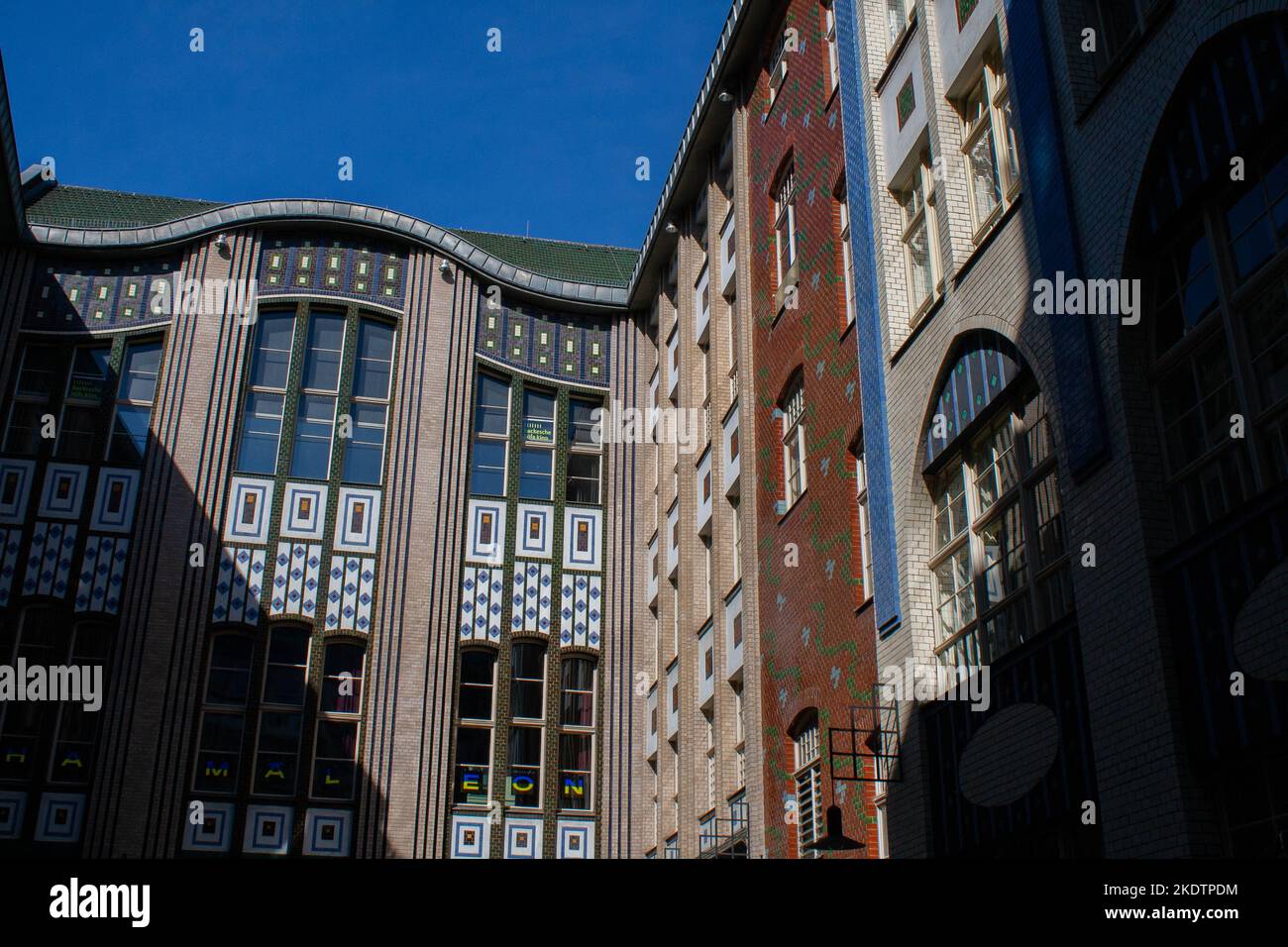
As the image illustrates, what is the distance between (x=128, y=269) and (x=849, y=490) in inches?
730

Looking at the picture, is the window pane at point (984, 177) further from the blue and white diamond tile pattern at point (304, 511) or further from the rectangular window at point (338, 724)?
the blue and white diamond tile pattern at point (304, 511)

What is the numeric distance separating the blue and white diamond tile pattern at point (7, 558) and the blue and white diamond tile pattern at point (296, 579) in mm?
4958

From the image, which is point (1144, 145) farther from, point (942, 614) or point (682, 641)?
point (682, 641)

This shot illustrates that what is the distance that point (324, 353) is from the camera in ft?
94.8

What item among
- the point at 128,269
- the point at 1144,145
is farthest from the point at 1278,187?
the point at 128,269

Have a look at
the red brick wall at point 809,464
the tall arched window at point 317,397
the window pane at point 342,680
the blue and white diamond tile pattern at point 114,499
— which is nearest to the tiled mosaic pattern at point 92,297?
the tall arched window at point 317,397

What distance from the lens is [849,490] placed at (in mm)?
17594

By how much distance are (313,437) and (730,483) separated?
9.58 m

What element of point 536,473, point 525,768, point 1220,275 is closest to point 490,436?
point 536,473

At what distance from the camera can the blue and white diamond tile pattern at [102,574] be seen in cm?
2566

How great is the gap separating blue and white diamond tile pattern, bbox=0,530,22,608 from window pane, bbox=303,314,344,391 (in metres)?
6.48

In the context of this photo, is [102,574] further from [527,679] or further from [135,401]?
[527,679]

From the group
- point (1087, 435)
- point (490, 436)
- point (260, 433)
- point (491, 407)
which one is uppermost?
point (491, 407)

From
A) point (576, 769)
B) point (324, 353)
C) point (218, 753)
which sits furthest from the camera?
point (324, 353)
